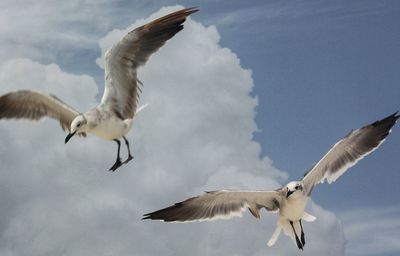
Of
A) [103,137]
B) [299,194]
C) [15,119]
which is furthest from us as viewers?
[15,119]

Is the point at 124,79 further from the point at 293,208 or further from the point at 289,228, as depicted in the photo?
the point at 289,228

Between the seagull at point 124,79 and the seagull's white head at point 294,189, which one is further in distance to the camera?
the seagull at point 124,79

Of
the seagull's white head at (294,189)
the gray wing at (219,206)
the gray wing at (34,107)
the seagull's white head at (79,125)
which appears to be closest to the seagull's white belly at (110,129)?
the seagull's white head at (79,125)

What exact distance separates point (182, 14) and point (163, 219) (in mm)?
3527

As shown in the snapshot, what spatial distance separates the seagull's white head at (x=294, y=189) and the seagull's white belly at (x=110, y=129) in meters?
2.98

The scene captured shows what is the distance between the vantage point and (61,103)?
15.0 meters

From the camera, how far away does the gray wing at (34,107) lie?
15.0 metres

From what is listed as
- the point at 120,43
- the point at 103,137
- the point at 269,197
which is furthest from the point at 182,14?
the point at 269,197

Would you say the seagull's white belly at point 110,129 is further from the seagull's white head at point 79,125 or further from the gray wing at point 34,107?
the gray wing at point 34,107

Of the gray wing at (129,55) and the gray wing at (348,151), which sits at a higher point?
the gray wing at (129,55)

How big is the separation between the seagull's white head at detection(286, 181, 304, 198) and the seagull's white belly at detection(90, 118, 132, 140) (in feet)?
9.77

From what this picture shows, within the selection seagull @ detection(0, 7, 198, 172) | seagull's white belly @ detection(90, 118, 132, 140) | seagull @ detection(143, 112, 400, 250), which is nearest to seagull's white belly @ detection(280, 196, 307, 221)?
seagull @ detection(143, 112, 400, 250)

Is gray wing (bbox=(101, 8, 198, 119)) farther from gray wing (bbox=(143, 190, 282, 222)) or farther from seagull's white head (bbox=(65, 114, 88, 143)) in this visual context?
gray wing (bbox=(143, 190, 282, 222))

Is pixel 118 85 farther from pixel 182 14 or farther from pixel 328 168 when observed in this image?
pixel 328 168
